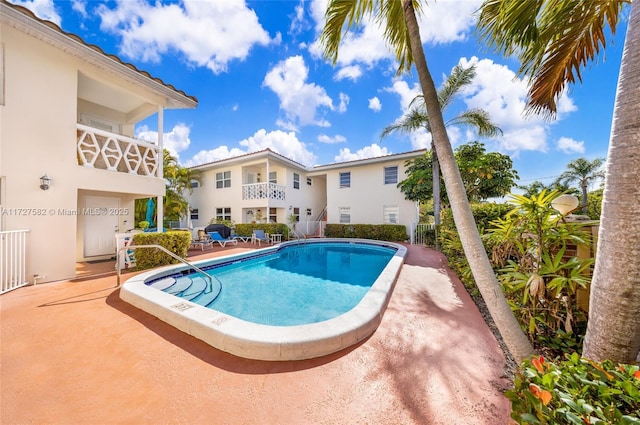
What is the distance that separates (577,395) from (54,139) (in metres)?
10.8

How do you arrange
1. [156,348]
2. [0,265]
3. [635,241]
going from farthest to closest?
[0,265]
[156,348]
[635,241]

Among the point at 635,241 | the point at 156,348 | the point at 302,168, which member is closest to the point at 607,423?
the point at 635,241

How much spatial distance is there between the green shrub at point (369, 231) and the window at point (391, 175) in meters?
3.71

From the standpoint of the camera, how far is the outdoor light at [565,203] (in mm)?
3445

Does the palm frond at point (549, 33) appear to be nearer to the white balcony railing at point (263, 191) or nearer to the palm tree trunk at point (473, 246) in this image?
the palm tree trunk at point (473, 246)

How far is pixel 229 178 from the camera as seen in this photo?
19.5m

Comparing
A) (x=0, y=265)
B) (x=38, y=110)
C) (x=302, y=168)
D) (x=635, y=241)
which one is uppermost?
(x=302, y=168)

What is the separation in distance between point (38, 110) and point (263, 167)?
1459 centimetres

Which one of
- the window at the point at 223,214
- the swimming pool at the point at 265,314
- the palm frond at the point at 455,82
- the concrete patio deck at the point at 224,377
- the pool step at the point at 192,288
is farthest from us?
the window at the point at 223,214

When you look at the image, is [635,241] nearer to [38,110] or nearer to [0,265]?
[0,265]

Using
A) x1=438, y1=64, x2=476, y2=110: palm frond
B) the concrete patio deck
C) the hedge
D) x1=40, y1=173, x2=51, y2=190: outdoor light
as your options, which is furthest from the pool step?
x1=438, y1=64, x2=476, y2=110: palm frond

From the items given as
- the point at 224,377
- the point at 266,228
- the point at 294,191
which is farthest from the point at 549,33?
the point at 294,191

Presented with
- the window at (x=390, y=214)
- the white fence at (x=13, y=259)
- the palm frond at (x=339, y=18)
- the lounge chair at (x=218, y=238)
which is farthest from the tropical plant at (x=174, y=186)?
the palm frond at (x=339, y=18)

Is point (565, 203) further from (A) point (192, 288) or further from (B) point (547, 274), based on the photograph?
(A) point (192, 288)
